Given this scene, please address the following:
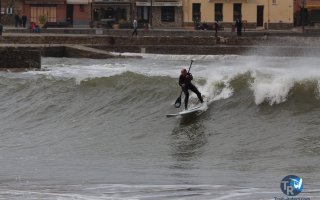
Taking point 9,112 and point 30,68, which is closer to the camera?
point 9,112

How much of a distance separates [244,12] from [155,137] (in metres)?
53.1

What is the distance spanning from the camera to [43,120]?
26.5 metres

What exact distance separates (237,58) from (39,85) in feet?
58.1

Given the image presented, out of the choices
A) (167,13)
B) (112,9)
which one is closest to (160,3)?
(167,13)

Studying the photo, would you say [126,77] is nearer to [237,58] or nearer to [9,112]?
[9,112]

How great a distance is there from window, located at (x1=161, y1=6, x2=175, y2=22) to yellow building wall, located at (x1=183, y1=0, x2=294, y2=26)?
0.95m

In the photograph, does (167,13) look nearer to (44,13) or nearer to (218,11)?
(218,11)

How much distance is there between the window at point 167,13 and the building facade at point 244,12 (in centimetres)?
95

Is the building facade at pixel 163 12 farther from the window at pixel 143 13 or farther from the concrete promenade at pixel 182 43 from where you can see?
the concrete promenade at pixel 182 43

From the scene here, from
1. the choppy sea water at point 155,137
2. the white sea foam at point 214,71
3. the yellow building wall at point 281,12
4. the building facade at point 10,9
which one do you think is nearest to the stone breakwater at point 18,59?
the white sea foam at point 214,71

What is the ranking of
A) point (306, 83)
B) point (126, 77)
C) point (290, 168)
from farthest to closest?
1. point (126, 77)
2. point (306, 83)
3. point (290, 168)

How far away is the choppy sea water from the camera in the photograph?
624 inches

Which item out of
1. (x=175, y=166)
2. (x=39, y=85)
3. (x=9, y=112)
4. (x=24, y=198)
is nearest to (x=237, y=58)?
(x=39, y=85)

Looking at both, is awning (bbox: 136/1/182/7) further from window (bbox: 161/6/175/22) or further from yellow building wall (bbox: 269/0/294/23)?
yellow building wall (bbox: 269/0/294/23)
